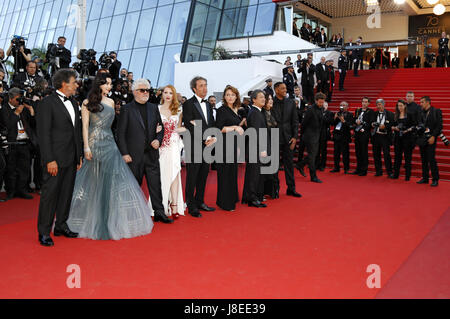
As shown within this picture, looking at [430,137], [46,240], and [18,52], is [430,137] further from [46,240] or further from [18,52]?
[18,52]

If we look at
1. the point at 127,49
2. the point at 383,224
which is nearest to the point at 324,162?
the point at 383,224

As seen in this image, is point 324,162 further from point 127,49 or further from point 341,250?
point 127,49

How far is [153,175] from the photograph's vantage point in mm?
5188

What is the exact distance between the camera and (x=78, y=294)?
3.01 metres

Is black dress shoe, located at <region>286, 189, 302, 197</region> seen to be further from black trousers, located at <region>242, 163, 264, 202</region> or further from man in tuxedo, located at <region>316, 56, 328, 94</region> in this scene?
man in tuxedo, located at <region>316, 56, 328, 94</region>

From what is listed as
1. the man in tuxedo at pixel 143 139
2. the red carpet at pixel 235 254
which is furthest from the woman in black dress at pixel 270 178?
the man in tuxedo at pixel 143 139

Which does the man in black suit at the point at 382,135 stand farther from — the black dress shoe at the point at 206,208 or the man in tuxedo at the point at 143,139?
the man in tuxedo at the point at 143,139

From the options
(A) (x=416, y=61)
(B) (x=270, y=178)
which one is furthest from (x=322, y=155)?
(A) (x=416, y=61)

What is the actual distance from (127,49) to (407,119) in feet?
59.1

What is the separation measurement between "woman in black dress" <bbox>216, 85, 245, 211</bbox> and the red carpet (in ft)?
0.78

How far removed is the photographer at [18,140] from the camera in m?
6.67

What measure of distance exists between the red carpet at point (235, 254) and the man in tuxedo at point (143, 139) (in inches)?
20.5

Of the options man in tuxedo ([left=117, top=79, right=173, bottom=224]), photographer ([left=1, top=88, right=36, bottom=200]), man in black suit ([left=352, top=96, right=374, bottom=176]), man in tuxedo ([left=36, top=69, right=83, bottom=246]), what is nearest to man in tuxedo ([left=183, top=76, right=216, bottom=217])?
man in tuxedo ([left=117, top=79, right=173, bottom=224])

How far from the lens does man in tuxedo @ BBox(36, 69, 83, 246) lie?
428cm
